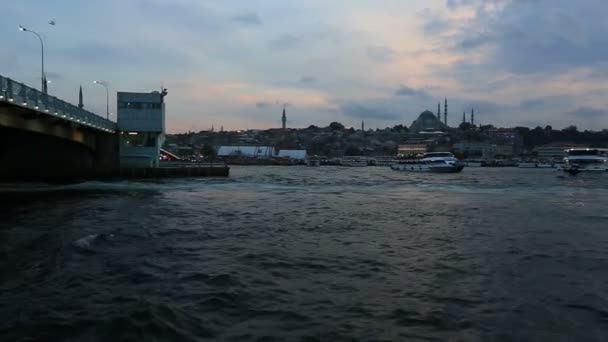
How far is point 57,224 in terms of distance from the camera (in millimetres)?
24094

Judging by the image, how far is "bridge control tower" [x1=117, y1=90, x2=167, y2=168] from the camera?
250ft

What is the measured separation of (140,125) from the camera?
7650 centimetres

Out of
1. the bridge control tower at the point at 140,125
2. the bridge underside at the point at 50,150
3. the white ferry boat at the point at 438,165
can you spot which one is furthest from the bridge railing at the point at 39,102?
the white ferry boat at the point at 438,165

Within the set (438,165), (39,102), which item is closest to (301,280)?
(39,102)

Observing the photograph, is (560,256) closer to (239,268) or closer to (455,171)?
(239,268)

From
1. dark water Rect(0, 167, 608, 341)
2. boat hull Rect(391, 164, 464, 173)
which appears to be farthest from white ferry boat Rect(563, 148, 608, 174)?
dark water Rect(0, 167, 608, 341)

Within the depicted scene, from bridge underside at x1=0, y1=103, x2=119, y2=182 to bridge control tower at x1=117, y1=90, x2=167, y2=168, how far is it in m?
2.46

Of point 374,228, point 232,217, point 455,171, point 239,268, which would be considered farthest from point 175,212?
point 455,171

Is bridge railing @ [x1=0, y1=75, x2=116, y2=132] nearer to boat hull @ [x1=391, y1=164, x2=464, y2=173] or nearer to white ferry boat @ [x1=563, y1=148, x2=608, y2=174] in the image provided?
boat hull @ [x1=391, y1=164, x2=464, y2=173]

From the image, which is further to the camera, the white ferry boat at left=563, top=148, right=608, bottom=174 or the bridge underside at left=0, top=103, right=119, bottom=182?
the white ferry boat at left=563, top=148, right=608, bottom=174

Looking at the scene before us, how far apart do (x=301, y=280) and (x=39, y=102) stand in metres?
32.6

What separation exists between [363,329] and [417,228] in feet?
49.3

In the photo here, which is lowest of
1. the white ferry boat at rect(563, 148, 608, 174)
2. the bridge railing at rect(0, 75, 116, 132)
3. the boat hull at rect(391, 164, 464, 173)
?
the boat hull at rect(391, 164, 464, 173)

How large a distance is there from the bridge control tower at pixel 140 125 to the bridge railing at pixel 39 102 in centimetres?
1836
